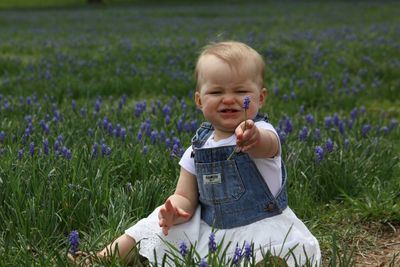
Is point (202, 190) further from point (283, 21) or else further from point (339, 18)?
point (339, 18)

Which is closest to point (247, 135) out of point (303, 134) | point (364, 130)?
point (303, 134)

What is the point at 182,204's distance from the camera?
11.1ft

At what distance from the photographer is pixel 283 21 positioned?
22875mm

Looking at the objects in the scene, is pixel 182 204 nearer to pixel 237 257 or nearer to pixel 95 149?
pixel 237 257

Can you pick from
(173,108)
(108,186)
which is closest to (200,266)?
(108,186)

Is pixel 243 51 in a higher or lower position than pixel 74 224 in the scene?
higher

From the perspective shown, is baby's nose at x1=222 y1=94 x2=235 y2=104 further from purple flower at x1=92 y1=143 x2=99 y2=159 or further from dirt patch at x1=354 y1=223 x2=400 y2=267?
purple flower at x1=92 y1=143 x2=99 y2=159

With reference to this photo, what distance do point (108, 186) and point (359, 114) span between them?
3926 millimetres

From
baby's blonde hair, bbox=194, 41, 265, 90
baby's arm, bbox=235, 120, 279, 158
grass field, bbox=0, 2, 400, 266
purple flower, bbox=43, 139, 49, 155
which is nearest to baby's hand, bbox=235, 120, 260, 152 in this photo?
baby's arm, bbox=235, 120, 279, 158

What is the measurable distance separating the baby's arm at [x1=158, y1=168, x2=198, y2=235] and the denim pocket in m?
0.16

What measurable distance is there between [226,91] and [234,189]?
20.2 inches

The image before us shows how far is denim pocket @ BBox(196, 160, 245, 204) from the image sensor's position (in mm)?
3227

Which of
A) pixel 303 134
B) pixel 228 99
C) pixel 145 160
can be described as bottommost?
pixel 303 134

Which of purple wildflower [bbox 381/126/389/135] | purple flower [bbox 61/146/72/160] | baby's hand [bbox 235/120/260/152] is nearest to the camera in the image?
baby's hand [bbox 235/120/260/152]
